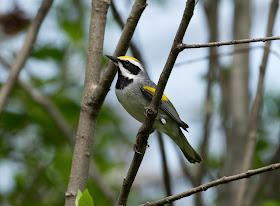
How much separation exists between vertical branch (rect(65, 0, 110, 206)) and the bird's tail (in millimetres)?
1145

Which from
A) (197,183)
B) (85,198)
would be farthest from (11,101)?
(85,198)

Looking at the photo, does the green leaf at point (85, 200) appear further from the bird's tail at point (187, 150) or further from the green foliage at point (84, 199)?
the bird's tail at point (187, 150)

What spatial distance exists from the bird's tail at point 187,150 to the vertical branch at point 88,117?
1.15m

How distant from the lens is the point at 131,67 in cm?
438

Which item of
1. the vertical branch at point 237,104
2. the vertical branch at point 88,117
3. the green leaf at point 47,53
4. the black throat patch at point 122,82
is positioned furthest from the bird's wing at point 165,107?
the green leaf at point 47,53

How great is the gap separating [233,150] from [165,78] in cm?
306

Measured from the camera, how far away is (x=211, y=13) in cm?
581

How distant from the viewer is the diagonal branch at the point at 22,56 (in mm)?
3598

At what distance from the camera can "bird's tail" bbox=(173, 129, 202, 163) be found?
13.5ft

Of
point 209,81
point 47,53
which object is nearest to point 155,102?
Answer: point 209,81

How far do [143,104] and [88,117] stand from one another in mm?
740

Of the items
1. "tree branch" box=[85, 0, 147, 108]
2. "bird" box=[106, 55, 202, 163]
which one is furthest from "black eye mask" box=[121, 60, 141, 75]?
"tree branch" box=[85, 0, 147, 108]

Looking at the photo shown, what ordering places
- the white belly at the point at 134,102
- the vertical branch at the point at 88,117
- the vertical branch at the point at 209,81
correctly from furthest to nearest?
1. the vertical branch at the point at 209,81
2. the white belly at the point at 134,102
3. the vertical branch at the point at 88,117

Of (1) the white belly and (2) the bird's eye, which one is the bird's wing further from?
(2) the bird's eye
